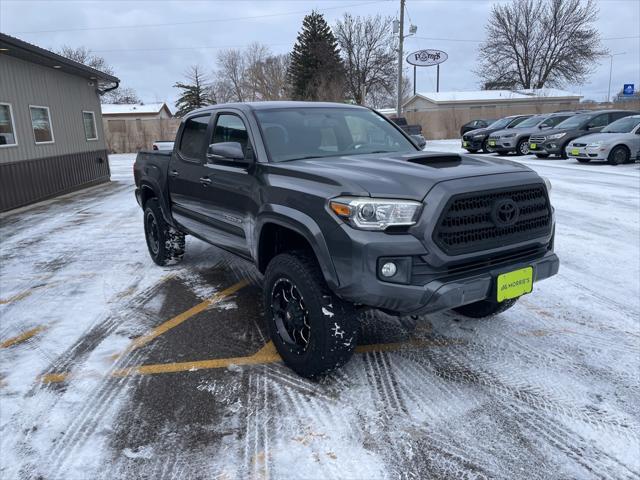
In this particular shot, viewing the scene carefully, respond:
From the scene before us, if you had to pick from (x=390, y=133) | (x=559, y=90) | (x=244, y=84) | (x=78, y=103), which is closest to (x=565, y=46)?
(x=559, y=90)

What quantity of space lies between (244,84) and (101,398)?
5892 cm

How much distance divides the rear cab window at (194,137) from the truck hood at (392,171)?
5.11 feet

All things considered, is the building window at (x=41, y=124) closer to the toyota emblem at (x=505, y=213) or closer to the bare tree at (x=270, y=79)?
the toyota emblem at (x=505, y=213)

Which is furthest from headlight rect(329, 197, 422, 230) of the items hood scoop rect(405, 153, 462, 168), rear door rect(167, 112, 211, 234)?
rear door rect(167, 112, 211, 234)

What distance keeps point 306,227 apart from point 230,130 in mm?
1787

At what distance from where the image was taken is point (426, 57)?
1437 inches

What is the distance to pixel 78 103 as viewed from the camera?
15.7 m

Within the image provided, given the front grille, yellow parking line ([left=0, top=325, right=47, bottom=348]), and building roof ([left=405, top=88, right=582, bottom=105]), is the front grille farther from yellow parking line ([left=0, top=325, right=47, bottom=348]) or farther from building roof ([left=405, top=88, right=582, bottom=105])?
building roof ([left=405, top=88, right=582, bottom=105])

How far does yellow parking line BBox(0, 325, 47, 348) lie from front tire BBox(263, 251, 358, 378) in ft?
7.36

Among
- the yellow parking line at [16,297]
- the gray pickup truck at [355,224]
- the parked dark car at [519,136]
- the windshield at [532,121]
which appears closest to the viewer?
the gray pickup truck at [355,224]

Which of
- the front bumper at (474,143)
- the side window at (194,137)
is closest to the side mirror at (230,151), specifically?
the side window at (194,137)

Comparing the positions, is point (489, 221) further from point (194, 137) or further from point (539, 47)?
point (539, 47)

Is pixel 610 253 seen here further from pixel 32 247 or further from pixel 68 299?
pixel 32 247

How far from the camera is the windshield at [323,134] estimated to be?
155 inches
